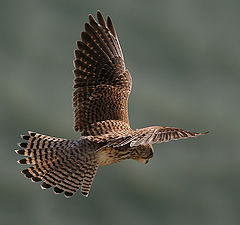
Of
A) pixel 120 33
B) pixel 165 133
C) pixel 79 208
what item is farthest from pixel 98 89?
pixel 120 33

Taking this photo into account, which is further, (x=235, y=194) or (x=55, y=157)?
(x=235, y=194)

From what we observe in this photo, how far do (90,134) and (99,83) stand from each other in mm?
848

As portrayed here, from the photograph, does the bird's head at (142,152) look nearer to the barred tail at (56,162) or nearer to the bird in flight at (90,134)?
the bird in flight at (90,134)

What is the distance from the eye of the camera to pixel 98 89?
9484 millimetres

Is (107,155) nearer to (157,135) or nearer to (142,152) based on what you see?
(142,152)

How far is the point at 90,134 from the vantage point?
9023 mm

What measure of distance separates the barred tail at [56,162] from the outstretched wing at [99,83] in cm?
42

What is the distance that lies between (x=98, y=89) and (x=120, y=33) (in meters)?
4.00

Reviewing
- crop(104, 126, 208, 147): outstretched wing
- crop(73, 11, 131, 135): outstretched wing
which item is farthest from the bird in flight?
crop(104, 126, 208, 147): outstretched wing

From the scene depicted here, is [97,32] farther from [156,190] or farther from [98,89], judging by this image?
[156,190]

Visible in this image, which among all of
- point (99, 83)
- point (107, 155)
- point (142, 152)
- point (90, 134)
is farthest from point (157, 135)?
point (99, 83)

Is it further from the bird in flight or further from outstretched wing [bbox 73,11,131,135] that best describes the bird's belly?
outstretched wing [bbox 73,11,131,135]

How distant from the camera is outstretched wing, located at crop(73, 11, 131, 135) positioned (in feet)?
30.2

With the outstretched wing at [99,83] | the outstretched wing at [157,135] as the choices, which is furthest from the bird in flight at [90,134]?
the outstretched wing at [157,135]
